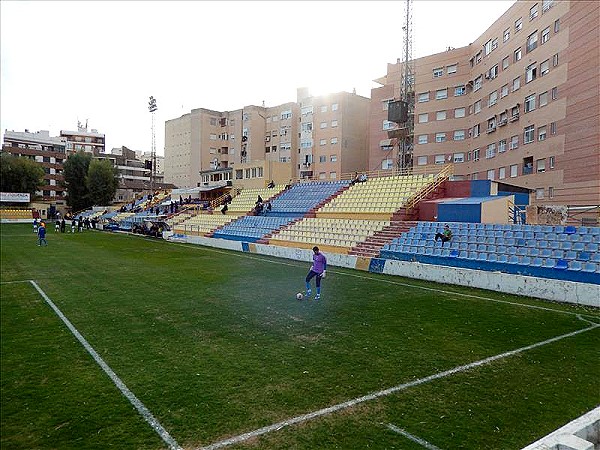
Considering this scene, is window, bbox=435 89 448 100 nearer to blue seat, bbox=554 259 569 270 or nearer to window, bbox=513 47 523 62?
window, bbox=513 47 523 62

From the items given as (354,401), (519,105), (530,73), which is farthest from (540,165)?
(354,401)

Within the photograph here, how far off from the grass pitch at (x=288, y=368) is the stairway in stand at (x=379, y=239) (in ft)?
25.3

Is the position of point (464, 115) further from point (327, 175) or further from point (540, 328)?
point (540, 328)

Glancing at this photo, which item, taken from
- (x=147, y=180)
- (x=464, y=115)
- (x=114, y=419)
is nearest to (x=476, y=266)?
(x=114, y=419)

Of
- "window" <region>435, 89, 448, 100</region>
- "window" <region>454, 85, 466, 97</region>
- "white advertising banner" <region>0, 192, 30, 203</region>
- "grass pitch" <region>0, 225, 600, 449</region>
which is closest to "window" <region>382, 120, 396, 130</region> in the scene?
"window" <region>435, 89, 448, 100</region>

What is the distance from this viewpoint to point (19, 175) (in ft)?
224

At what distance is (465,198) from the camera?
2498 cm

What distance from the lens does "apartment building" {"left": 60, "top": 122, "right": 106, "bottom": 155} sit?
337 ft

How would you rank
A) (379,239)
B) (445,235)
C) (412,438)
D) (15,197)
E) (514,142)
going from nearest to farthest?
(412,438)
(445,235)
(379,239)
(514,142)
(15,197)

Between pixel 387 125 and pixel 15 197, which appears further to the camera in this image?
pixel 15 197

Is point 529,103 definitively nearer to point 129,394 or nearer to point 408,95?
point 408,95

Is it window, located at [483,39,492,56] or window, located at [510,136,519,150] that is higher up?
window, located at [483,39,492,56]

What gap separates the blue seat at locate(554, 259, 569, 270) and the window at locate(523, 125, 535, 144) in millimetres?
23116

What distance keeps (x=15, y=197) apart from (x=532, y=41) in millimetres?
72455
